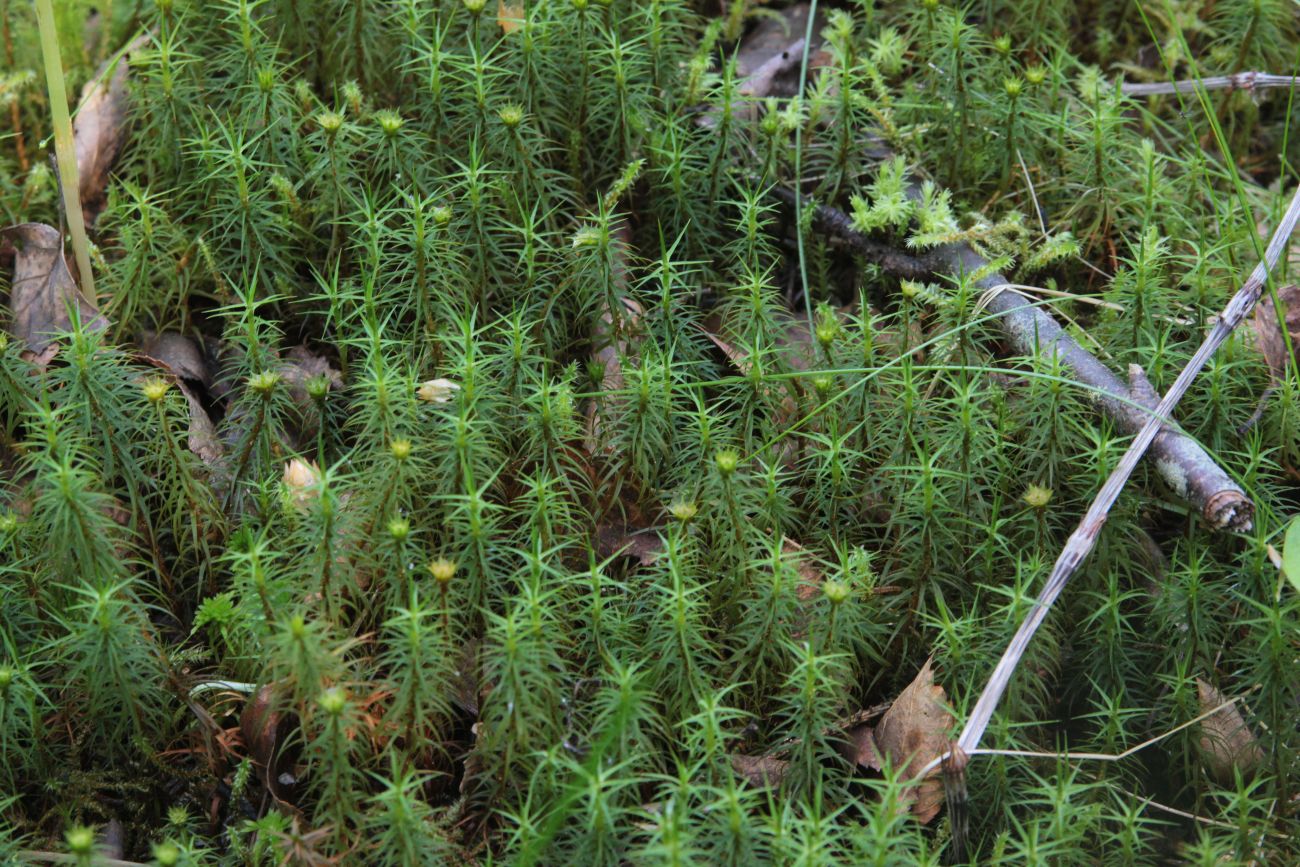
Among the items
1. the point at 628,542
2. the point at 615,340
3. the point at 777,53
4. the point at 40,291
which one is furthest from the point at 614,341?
the point at 40,291

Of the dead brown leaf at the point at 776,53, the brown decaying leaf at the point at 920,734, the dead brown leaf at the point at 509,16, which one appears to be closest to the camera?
the brown decaying leaf at the point at 920,734

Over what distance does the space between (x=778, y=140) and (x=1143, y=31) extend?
1513 millimetres

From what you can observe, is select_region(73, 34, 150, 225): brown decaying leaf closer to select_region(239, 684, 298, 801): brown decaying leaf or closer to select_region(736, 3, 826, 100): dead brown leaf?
select_region(239, 684, 298, 801): brown decaying leaf

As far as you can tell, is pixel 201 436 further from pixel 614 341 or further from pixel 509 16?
pixel 509 16

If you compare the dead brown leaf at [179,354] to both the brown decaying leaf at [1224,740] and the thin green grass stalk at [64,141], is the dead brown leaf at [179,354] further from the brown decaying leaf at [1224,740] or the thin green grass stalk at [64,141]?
the brown decaying leaf at [1224,740]

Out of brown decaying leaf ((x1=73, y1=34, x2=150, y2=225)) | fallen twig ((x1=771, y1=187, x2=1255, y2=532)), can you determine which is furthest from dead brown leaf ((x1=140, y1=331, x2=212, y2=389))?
fallen twig ((x1=771, y1=187, x2=1255, y2=532))

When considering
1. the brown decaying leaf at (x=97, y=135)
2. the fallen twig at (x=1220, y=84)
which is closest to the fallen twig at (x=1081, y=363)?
the fallen twig at (x=1220, y=84)

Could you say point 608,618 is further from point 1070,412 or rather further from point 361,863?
point 1070,412

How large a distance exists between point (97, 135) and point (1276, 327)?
3.29m

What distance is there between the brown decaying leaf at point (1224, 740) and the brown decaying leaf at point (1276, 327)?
3.02ft

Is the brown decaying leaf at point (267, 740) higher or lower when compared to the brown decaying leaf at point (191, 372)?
lower

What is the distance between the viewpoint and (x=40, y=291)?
308 cm

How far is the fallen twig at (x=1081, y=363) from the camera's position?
2518mm

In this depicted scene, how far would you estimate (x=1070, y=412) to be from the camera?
271 centimetres
